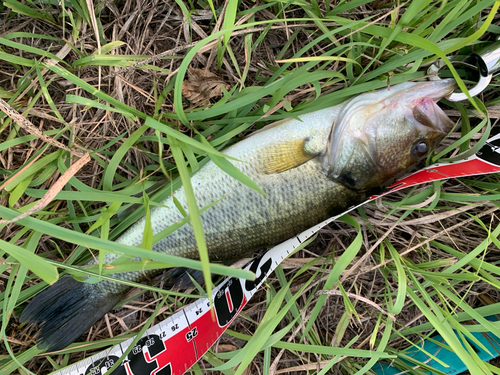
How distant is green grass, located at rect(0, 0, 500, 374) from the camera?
1.77 metres

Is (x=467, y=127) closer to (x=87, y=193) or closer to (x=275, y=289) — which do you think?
(x=275, y=289)

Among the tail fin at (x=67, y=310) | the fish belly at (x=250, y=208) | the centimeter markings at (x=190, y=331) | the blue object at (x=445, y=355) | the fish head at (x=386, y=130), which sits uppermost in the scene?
the fish head at (x=386, y=130)

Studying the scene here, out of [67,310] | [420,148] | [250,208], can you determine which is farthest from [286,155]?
[67,310]

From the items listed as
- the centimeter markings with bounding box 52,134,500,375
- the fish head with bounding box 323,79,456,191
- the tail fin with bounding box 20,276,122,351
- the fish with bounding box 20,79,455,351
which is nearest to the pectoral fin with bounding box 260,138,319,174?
the fish with bounding box 20,79,455,351

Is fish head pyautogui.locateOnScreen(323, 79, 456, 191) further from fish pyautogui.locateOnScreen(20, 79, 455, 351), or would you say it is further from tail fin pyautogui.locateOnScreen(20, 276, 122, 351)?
tail fin pyautogui.locateOnScreen(20, 276, 122, 351)

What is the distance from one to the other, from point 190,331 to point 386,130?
181 cm

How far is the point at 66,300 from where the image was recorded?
6.80 ft

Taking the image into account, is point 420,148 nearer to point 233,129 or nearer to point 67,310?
point 233,129

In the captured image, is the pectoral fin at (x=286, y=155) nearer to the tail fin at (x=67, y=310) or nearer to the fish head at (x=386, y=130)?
the fish head at (x=386, y=130)

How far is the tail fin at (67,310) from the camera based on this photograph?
6.75ft

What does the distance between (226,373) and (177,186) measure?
131 centimetres

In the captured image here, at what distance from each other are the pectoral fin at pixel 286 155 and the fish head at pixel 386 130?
128mm

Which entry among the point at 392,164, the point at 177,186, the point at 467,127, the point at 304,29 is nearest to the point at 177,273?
the point at 177,186

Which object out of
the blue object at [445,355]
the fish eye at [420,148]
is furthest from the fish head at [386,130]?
the blue object at [445,355]
